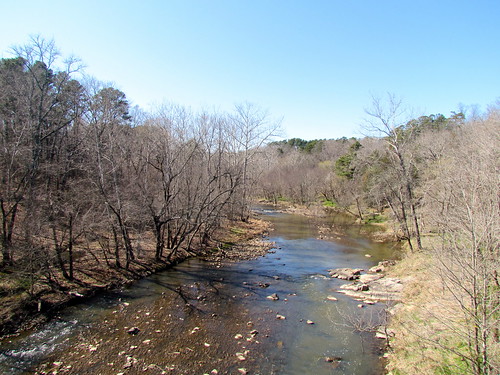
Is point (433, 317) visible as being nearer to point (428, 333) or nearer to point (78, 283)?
point (428, 333)

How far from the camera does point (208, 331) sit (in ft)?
35.5

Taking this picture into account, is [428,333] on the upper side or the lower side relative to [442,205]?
lower

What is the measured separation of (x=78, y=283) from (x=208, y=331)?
7.23 m

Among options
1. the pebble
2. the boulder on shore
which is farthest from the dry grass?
the pebble

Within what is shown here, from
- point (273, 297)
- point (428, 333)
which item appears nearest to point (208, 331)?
point (273, 297)

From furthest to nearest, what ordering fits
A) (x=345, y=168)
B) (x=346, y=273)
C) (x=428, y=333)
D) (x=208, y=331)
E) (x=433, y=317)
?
(x=345, y=168)
(x=346, y=273)
(x=208, y=331)
(x=433, y=317)
(x=428, y=333)

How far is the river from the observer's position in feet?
28.8

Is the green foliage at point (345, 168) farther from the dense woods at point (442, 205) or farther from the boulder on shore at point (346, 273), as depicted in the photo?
the boulder on shore at point (346, 273)

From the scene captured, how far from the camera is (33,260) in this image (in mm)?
12516

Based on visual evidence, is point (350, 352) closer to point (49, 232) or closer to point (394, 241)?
point (49, 232)

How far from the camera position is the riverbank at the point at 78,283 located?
36.7 feet

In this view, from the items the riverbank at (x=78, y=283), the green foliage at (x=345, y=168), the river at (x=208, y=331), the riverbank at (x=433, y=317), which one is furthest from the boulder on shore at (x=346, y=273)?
the green foliage at (x=345, y=168)

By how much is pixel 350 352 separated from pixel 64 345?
8910 mm

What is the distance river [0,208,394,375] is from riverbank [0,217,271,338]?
0.63m
